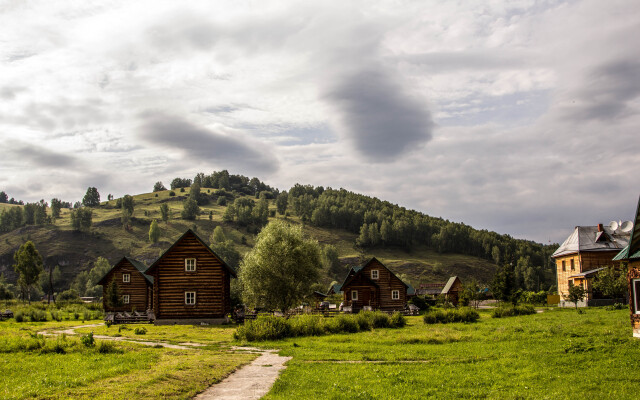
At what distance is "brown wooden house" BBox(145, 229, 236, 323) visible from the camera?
4853cm

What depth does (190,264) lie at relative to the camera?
4925 cm

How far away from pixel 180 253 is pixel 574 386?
Answer: 4149 centimetres

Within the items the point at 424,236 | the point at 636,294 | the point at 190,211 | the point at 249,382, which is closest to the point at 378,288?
the point at 636,294


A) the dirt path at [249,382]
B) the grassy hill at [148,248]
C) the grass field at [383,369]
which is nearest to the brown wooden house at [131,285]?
the grass field at [383,369]

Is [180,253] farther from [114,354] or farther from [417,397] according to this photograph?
[417,397]

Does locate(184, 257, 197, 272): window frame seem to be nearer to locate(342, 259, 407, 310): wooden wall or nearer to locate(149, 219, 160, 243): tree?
locate(342, 259, 407, 310): wooden wall

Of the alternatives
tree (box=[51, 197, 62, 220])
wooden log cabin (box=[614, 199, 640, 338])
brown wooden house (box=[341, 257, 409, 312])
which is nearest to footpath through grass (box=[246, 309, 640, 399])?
wooden log cabin (box=[614, 199, 640, 338])

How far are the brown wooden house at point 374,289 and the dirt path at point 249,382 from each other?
4410cm

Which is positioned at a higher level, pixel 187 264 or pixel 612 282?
pixel 187 264

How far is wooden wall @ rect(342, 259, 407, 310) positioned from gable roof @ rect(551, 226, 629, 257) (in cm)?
2188

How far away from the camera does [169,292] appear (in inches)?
1917

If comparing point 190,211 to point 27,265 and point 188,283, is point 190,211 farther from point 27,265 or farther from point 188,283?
point 188,283

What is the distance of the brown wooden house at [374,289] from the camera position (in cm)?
6444

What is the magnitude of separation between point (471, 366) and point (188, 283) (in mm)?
36420
